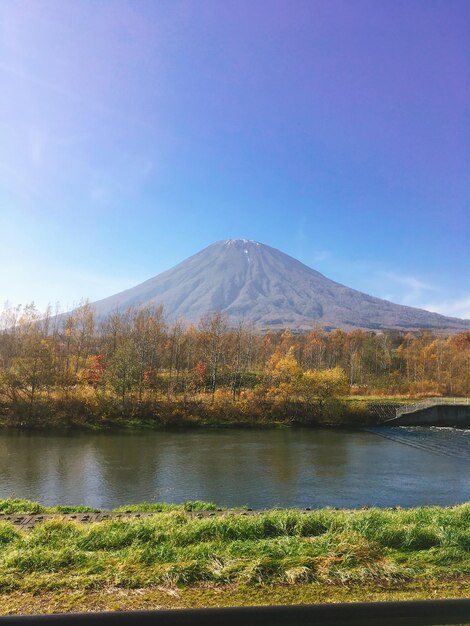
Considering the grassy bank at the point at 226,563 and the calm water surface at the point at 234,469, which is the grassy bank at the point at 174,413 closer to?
the calm water surface at the point at 234,469

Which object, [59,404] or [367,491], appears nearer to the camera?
[367,491]

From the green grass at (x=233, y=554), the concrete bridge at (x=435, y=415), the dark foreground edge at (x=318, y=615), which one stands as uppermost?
the dark foreground edge at (x=318, y=615)

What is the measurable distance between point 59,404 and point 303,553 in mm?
36234

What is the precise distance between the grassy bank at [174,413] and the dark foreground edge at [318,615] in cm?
3786

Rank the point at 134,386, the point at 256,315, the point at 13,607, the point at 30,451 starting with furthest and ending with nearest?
1. the point at 256,315
2. the point at 134,386
3. the point at 30,451
4. the point at 13,607

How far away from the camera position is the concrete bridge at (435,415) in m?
46.2

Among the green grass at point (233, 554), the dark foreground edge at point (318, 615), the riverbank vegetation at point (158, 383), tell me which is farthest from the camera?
the riverbank vegetation at point (158, 383)

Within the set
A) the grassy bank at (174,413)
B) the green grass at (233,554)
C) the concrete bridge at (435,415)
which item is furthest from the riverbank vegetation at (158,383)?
the green grass at (233,554)

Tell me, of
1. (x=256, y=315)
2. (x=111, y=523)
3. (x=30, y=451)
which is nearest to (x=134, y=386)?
(x=30, y=451)

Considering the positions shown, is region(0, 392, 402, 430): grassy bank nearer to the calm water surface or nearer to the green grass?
the calm water surface

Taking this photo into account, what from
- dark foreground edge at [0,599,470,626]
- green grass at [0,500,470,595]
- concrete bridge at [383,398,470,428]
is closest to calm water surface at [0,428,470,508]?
green grass at [0,500,470,595]

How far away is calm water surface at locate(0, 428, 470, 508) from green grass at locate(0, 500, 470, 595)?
7.97 metres

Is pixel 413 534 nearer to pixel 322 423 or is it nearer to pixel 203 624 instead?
pixel 203 624

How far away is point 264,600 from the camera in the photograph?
511 centimetres
